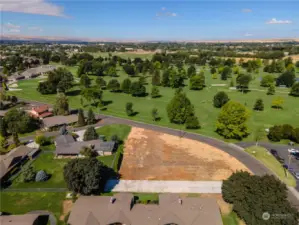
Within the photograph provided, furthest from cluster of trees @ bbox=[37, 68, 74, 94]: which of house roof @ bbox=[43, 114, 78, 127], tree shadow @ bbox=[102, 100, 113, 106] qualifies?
house roof @ bbox=[43, 114, 78, 127]

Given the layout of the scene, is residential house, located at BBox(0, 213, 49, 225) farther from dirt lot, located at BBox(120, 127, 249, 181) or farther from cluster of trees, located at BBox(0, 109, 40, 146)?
cluster of trees, located at BBox(0, 109, 40, 146)

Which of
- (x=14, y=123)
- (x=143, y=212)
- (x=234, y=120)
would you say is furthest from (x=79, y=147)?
(x=234, y=120)

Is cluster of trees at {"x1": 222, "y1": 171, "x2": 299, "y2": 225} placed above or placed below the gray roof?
above

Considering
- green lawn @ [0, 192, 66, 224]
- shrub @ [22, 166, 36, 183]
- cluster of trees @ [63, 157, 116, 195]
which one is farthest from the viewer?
shrub @ [22, 166, 36, 183]

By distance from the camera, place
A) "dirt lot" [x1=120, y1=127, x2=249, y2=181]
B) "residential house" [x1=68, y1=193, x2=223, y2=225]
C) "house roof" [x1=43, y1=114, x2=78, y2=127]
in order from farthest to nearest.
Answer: "house roof" [x1=43, y1=114, x2=78, y2=127] → "dirt lot" [x1=120, y1=127, x2=249, y2=181] → "residential house" [x1=68, y1=193, x2=223, y2=225]

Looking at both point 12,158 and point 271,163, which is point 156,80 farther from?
point 12,158

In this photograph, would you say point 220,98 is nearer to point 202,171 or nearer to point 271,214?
point 202,171

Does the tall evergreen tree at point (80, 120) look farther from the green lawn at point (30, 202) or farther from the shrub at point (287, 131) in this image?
the shrub at point (287, 131)

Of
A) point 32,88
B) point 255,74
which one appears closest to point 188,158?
point 32,88
